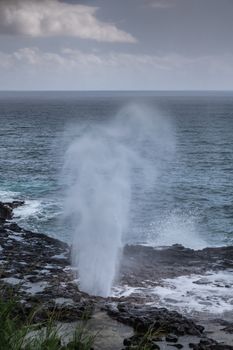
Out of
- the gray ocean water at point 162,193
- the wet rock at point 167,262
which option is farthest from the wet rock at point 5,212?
the wet rock at point 167,262

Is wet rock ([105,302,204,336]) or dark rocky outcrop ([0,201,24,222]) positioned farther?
dark rocky outcrop ([0,201,24,222])

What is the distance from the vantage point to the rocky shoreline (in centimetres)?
2275

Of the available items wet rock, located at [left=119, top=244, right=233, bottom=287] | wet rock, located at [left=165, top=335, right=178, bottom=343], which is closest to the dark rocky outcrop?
wet rock, located at [left=119, top=244, right=233, bottom=287]

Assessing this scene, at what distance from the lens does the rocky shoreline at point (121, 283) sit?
74.6ft

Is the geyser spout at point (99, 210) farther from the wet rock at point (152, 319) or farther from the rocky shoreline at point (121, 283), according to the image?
the wet rock at point (152, 319)

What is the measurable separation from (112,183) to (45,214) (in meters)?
8.87

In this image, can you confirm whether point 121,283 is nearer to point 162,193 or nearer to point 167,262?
point 167,262

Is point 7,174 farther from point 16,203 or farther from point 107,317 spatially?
point 107,317

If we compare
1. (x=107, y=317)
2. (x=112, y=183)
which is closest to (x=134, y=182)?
(x=112, y=183)

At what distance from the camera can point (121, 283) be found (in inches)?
1254

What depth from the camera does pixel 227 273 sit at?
34219mm

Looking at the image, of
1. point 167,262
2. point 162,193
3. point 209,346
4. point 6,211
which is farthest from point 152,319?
point 162,193

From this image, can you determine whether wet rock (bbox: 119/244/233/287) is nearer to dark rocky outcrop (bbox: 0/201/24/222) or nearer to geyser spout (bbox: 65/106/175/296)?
geyser spout (bbox: 65/106/175/296)

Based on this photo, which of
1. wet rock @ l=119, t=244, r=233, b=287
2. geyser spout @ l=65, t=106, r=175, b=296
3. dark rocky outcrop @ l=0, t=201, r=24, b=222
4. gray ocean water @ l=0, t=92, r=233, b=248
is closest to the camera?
wet rock @ l=119, t=244, r=233, b=287
